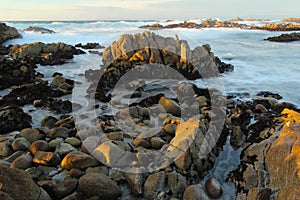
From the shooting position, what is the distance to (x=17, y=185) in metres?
2.72

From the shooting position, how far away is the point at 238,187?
3.62 meters

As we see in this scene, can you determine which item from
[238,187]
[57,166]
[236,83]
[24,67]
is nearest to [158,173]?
[238,187]

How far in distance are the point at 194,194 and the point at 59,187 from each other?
1.64 m

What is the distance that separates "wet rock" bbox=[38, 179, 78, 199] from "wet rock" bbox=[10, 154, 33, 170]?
55cm

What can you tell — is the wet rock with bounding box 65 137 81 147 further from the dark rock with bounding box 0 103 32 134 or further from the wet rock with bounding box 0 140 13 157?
the dark rock with bounding box 0 103 32 134

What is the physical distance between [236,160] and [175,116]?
1768 mm

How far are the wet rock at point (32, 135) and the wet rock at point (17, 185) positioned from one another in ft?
5.95

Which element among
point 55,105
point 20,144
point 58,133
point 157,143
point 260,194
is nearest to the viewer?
point 260,194

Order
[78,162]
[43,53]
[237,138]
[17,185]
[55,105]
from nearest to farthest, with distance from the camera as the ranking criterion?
[17,185] < [78,162] < [237,138] < [55,105] < [43,53]

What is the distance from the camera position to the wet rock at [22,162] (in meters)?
3.73

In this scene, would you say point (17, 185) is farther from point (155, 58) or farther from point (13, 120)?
point (155, 58)

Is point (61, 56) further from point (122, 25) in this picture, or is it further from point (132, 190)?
point (122, 25)

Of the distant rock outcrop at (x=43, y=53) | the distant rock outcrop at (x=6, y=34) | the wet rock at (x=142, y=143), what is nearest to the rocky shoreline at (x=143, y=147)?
the wet rock at (x=142, y=143)

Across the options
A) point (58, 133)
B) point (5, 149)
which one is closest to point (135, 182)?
point (58, 133)
